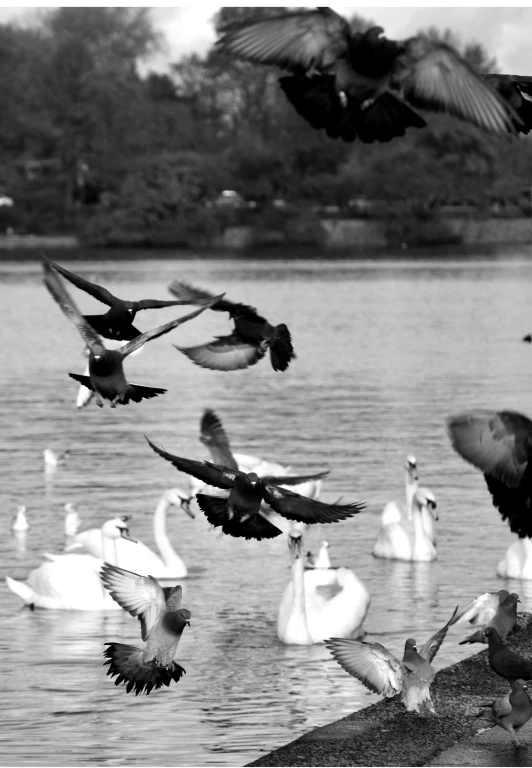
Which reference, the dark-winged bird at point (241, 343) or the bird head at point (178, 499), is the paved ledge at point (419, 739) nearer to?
the dark-winged bird at point (241, 343)

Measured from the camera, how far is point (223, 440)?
29.4 ft

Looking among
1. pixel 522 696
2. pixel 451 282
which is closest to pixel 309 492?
pixel 522 696

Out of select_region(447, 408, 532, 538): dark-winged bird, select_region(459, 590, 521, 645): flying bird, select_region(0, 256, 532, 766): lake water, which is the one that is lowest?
select_region(0, 256, 532, 766): lake water

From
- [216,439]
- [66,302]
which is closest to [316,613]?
[216,439]

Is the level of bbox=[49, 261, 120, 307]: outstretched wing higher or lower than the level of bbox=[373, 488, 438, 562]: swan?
higher

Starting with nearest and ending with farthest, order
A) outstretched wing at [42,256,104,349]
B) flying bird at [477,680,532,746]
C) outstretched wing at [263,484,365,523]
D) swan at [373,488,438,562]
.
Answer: outstretched wing at [42,256,104,349] → outstretched wing at [263,484,365,523] → flying bird at [477,680,532,746] → swan at [373,488,438,562]

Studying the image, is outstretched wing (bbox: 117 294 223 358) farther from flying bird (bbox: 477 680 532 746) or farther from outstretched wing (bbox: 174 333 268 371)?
flying bird (bbox: 477 680 532 746)

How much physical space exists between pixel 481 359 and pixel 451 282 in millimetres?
31553

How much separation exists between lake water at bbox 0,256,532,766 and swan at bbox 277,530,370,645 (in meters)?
0.15

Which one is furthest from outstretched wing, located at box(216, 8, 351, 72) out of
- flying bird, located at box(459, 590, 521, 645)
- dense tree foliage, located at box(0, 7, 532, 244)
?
dense tree foliage, located at box(0, 7, 532, 244)

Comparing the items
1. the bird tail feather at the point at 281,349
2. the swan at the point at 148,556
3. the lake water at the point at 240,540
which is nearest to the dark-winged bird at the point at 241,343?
the bird tail feather at the point at 281,349

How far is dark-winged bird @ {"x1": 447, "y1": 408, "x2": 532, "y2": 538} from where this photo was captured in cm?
508

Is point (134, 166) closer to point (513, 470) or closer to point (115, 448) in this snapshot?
point (115, 448)

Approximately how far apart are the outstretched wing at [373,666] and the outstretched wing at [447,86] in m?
4.72
